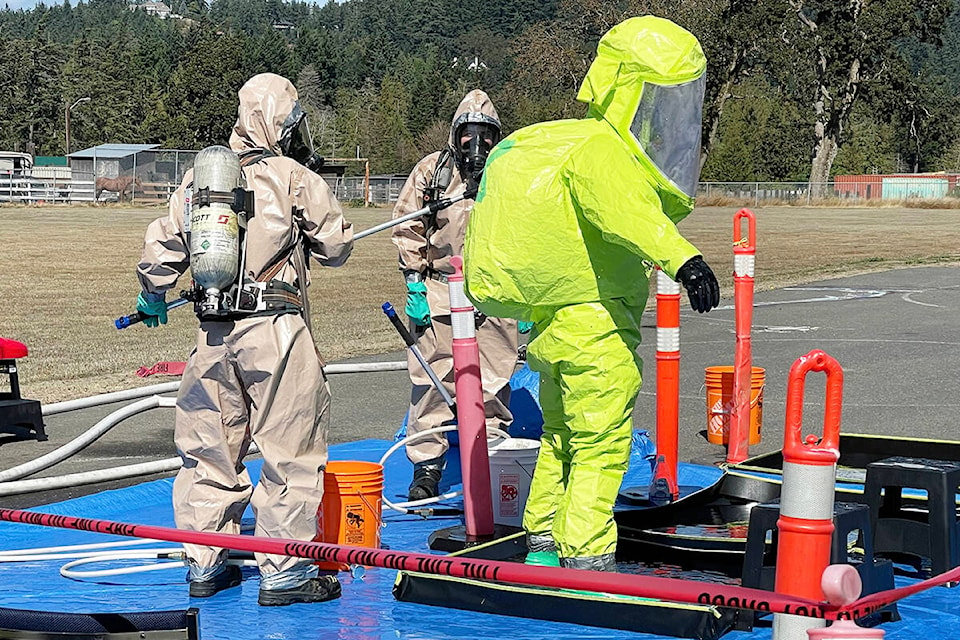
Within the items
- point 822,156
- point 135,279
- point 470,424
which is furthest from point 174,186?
point 470,424

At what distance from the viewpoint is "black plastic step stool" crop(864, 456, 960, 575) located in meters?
5.53

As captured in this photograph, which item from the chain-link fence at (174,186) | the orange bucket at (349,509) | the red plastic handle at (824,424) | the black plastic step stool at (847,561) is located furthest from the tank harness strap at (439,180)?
the chain-link fence at (174,186)

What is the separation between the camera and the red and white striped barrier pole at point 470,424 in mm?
6074

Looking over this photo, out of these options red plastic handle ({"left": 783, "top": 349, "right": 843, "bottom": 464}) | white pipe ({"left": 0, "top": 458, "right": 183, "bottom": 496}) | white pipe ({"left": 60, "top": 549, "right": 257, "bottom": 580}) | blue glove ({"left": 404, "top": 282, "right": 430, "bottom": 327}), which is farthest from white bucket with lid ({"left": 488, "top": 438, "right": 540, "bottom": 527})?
red plastic handle ({"left": 783, "top": 349, "right": 843, "bottom": 464})

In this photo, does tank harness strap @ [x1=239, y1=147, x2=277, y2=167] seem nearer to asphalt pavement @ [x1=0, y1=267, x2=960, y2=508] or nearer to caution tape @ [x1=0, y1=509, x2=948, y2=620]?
caution tape @ [x1=0, y1=509, x2=948, y2=620]

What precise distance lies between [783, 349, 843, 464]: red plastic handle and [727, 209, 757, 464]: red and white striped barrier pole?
464 centimetres

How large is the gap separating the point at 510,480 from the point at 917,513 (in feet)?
6.30

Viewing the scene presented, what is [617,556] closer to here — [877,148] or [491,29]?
[877,148]

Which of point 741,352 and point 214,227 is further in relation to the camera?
point 741,352

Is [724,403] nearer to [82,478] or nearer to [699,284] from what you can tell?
[82,478]

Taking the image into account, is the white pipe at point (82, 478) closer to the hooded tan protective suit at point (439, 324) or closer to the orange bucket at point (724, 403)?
the hooded tan protective suit at point (439, 324)

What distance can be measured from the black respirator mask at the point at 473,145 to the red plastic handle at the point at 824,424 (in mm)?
3952

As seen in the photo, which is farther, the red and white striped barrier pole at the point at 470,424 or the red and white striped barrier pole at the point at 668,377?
the red and white striped barrier pole at the point at 668,377

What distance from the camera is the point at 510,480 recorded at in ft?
21.2
